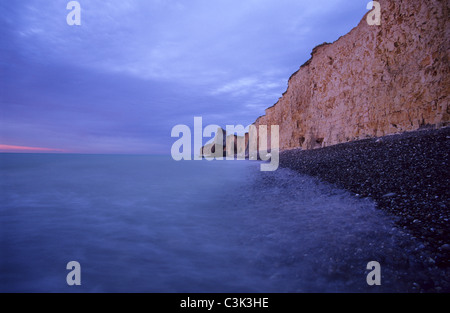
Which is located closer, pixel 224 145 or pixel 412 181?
pixel 412 181

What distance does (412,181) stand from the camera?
5.03m

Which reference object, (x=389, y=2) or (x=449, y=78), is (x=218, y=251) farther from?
(x=389, y=2)

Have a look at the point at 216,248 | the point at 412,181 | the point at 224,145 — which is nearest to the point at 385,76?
the point at 412,181

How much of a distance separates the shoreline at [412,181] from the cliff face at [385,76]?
1.57 m

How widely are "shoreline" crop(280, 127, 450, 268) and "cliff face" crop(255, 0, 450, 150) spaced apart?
1571 mm

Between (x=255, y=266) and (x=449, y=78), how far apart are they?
34.1 ft

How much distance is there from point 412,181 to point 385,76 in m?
8.66

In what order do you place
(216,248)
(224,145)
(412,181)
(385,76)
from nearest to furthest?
1. (216,248)
2. (412,181)
3. (385,76)
4. (224,145)

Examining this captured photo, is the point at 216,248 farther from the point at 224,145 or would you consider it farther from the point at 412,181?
the point at 224,145

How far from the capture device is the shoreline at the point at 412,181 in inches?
130

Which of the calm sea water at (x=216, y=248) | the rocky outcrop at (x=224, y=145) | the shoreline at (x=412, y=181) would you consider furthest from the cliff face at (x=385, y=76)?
the rocky outcrop at (x=224, y=145)

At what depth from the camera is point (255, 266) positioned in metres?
3.11
